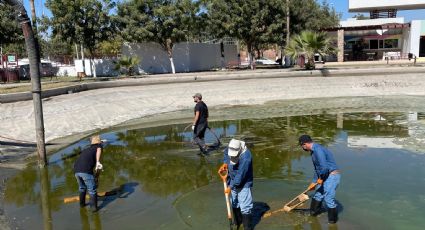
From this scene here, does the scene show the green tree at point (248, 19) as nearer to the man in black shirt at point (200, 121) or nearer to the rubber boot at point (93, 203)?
the man in black shirt at point (200, 121)

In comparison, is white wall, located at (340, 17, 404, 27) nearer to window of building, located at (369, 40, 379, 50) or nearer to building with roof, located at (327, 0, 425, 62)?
building with roof, located at (327, 0, 425, 62)

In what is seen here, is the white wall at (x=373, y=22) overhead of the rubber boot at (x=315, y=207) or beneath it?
overhead

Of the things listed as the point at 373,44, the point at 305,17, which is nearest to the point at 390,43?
the point at 373,44

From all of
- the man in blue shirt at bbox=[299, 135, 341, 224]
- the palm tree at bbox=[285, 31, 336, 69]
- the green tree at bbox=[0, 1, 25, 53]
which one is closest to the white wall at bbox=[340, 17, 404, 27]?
the palm tree at bbox=[285, 31, 336, 69]

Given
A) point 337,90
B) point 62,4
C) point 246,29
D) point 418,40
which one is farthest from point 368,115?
point 418,40

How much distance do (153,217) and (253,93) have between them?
1848 centimetres

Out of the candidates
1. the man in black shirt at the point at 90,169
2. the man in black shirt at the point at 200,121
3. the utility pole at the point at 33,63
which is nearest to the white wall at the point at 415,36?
the man in black shirt at the point at 200,121

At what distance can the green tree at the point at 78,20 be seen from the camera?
32281 mm

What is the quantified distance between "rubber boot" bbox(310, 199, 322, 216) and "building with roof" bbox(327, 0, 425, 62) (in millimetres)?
36059

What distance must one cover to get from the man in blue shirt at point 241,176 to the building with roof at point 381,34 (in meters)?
37.0

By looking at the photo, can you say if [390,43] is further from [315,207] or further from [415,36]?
[315,207]

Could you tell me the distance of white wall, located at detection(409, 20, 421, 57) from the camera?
40562mm

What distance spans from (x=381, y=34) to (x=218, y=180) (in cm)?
3684

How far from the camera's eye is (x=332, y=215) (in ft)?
22.9
